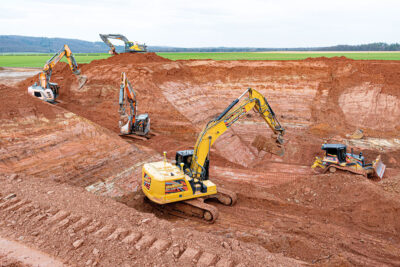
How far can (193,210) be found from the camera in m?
10.6

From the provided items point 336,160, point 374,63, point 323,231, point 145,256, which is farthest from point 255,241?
point 374,63

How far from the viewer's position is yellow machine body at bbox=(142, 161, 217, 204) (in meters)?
10.0

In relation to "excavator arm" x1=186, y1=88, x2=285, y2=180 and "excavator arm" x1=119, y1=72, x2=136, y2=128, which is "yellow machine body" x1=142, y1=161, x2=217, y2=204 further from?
"excavator arm" x1=119, y1=72, x2=136, y2=128

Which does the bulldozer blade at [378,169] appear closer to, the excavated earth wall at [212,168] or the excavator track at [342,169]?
the excavated earth wall at [212,168]

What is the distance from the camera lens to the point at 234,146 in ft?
66.4

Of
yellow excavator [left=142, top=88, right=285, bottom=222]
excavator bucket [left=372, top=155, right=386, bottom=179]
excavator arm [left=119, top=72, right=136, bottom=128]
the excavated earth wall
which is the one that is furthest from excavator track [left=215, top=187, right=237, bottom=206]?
excavator bucket [left=372, top=155, right=386, bottom=179]

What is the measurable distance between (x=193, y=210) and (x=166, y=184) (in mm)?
1509

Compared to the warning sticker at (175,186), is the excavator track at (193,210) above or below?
below

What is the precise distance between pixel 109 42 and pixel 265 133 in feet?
69.1

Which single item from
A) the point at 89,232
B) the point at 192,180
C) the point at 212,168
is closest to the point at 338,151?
the point at 212,168

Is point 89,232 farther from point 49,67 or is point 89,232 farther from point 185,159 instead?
point 49,67

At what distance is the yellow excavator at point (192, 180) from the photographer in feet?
33.2

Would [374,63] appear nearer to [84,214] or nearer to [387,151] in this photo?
→ [387,151]

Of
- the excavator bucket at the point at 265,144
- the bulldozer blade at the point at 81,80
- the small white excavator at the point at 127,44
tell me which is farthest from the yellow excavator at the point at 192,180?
the small white excavator at the point at 127,44
